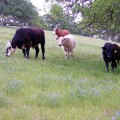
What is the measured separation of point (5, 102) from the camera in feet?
25.5

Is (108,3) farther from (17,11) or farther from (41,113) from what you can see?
(17,11)

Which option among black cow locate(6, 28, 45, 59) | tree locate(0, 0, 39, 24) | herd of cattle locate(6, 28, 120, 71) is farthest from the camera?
tree locate(0, 0, 39, 24)

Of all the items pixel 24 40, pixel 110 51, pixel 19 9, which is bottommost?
pixel 110 51

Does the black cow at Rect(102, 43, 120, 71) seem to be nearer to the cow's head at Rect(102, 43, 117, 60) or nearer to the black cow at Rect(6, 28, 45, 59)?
the cow's head at Rect(102, 43, 117, 60)

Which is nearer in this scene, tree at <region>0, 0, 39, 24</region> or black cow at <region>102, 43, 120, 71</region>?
black cow at <region>102, 43, 120, 71</region>

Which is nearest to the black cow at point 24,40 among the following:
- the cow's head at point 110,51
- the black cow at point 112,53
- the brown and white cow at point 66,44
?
the brown and white cow at point 66,44

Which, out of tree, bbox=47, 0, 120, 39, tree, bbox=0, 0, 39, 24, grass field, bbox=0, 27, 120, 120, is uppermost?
tree, bbox=0, 0, 39, 24

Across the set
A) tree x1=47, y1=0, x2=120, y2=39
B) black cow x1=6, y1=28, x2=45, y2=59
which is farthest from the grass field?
black cow x1=6, y1=28, x2=45, y2=59

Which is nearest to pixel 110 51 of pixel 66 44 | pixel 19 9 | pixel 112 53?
pixel 112 53

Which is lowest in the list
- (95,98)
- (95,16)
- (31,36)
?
(95,98)

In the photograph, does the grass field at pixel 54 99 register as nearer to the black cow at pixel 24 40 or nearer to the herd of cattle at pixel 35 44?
the herd of cattle at pixel 35 44

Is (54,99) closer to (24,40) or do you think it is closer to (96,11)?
(96,11)

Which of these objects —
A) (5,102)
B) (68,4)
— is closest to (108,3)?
(68,4)

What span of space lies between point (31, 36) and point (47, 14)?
118 inches
